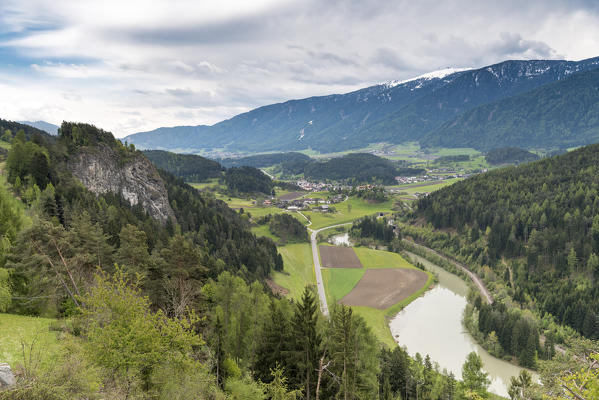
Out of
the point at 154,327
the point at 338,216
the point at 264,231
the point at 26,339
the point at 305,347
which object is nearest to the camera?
the point at 154,327

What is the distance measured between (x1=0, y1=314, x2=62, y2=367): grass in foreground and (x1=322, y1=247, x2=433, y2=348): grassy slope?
131ft

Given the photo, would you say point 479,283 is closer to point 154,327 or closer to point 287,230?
point 287,230

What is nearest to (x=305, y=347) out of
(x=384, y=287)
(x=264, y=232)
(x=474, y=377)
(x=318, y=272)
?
(x=474, y=377)

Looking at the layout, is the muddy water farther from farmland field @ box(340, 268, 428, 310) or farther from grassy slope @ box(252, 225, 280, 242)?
grassy slope @ box(252, 225, 280, 242)

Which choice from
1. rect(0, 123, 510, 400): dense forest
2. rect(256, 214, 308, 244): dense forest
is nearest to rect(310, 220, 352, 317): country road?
rect(256, 214, 308, 244): dense forest

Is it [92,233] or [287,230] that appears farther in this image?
[287,230]

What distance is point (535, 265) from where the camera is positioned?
92438 millimetres

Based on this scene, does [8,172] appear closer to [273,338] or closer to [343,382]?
[273,338]

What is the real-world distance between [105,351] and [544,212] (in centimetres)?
12847

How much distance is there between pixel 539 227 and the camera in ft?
341

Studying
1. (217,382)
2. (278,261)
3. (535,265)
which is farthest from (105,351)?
(535,265)

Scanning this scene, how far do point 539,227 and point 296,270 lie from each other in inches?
3144

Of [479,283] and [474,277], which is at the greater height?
[474,277]

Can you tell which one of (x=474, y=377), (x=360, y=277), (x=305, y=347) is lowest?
(x=360, y=277)
